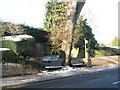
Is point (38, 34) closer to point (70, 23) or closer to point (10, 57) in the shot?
point (70, 23)

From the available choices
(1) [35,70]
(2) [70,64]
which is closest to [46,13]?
(2) [70,64]

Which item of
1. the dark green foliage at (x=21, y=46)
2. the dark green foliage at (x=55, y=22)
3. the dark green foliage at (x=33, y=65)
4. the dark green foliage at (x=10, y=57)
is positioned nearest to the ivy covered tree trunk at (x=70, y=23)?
the dark green foliage at (x=55, y=22)

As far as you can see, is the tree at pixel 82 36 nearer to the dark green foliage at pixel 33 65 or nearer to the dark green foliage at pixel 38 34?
the dark green foliage at pixel 38 34

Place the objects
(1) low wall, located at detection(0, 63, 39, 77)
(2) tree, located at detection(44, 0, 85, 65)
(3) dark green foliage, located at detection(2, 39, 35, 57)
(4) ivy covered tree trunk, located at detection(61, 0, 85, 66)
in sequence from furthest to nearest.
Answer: (2) tree, located at detection(44, 0, 85, 65)
(4) ivy covered tree trunk, located at detection(61, 0, 85, 66)
(3) dark green foliage, located at detection(2, 39, 35, 57)
(1) low wall, located at detection(0, 63, 39, 77)

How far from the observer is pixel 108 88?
31.9 feet

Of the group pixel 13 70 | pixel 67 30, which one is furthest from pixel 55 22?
pixel 13 70

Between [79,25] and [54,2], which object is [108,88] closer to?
[79,25]

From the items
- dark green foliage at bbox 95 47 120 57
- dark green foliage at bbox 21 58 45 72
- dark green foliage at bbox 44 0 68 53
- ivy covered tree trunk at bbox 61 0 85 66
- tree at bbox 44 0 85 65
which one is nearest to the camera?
dark green foliage at bbox 21 58 45 72

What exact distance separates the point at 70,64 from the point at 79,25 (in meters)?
8.34

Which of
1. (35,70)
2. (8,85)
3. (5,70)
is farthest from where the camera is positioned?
Result: (35,70)

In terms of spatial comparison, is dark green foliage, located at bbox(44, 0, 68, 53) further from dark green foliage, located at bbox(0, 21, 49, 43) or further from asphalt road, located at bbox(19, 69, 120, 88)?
asphalt road, located at bbox(19, 69, 120, 88)

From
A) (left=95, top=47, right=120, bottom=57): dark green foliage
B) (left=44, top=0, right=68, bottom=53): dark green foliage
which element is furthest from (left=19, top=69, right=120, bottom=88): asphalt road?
(left=95, top=47, right=120, bottom=57): dark green foliage

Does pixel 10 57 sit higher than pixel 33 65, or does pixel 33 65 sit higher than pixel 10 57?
pixel 10 57

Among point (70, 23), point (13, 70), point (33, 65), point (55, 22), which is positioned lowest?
point (13, 70)
